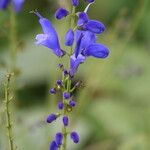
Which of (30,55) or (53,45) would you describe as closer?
(53,45)

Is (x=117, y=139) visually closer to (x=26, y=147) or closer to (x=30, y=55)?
(x=26, y=147)

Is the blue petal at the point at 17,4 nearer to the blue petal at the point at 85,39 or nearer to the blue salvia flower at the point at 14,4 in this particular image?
the blue salvia flower at the point at 14,4

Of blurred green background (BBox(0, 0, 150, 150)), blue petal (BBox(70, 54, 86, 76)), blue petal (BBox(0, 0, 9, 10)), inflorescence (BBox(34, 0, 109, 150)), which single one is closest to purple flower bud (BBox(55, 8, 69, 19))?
inflorescence (BBox(34, 0, 109, 150))

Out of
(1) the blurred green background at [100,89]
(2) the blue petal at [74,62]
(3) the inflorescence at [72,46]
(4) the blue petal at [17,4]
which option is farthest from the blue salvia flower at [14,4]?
(1) the blurred green background at [100,89]

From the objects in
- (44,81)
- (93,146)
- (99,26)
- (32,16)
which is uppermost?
(99,26)

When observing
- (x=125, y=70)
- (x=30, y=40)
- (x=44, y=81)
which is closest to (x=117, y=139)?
(x=125, y=70)
